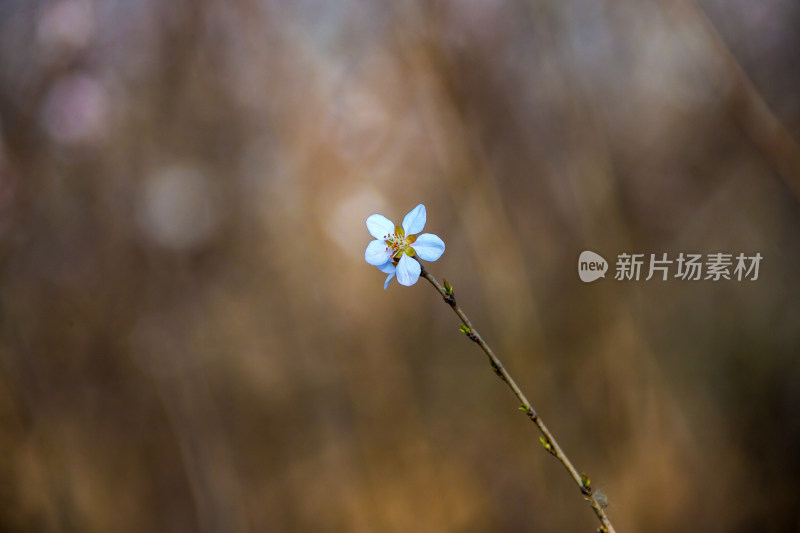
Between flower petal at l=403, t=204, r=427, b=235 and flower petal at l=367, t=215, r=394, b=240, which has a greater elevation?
flower petal at l=367, t=215, r=394, b=240

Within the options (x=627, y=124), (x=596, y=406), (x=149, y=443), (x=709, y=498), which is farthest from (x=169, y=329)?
(x=709, y=498)

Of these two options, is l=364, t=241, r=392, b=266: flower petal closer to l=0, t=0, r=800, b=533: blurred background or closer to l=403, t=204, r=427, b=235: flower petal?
l=403, t=204, r=427, b=235: flower petal

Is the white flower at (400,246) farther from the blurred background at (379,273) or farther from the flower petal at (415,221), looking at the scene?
the blurred background at (379,273)

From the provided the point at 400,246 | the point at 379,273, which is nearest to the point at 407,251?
the point at 400,246

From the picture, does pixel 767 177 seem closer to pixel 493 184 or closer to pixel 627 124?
pixel 627 124

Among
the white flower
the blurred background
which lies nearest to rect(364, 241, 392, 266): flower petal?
the white flower

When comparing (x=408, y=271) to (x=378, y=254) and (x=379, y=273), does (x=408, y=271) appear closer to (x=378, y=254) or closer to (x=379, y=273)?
(x=378, y=254)

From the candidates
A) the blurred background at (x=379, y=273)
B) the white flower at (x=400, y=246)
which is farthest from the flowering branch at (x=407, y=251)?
the blurred background at (x=379, y=273)
